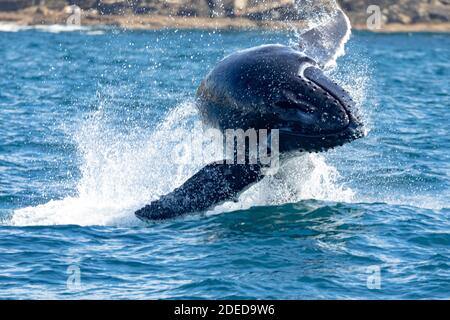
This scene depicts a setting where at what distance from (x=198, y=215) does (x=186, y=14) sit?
67.4m

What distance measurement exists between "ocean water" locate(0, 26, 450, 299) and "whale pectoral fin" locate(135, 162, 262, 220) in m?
0.68

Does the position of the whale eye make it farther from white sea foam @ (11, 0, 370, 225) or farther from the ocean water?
the ocean water

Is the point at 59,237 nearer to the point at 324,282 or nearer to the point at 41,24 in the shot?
the point at 324,282

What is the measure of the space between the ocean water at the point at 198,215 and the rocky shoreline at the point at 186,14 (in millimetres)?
43302

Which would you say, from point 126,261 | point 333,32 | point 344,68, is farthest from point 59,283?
point 344,68

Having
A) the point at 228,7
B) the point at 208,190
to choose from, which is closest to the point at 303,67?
the point at 208,190

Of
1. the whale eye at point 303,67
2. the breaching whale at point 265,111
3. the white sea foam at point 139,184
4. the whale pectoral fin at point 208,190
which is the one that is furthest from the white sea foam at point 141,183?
the whale eye at point 303,67

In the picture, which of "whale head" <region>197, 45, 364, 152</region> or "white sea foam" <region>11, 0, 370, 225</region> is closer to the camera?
"whale head" <region>197, 45, 364, 152</region>

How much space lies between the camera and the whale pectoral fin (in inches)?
713

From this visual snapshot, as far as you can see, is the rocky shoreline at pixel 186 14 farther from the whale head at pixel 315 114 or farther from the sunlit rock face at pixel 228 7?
the whale head at pixel 315 114

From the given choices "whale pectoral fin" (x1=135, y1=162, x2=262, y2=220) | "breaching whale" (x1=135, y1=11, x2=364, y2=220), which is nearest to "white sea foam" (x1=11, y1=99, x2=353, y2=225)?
"whale pectoral fin" (x1=135, y1=162, x2=262, y2=220)

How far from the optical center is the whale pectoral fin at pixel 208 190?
18109 millimetres

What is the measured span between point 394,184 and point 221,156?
7514 mm

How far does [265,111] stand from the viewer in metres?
Answer: 17.9
